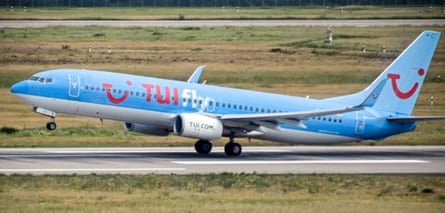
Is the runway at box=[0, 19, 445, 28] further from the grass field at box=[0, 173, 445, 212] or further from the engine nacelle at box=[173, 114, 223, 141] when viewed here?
the grass field at box=[0, 173, 445, 212]

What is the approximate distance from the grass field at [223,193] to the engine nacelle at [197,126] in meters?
6.65

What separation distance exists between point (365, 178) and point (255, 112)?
9.70 metres

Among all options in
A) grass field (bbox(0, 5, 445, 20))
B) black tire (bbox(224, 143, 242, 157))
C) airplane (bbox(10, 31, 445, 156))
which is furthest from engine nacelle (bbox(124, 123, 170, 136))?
grass field (bbox(0, 5, 445, 20))

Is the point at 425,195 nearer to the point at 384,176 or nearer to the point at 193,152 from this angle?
the point at 384,176

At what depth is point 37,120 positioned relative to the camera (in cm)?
5697

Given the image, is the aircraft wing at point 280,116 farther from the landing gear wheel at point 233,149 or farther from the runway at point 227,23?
the runway at point 227,23

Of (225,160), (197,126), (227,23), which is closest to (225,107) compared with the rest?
(197,126)

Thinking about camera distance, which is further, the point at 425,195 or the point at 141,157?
the point at 141,157

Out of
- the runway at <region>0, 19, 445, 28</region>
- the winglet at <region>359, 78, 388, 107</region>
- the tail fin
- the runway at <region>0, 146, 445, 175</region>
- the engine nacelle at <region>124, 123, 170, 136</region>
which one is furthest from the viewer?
the runway at <region>0, 19, 445, 28</region>

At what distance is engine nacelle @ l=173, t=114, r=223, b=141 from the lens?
43.9m

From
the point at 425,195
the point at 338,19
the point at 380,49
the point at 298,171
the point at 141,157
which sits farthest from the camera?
the point at 338,19

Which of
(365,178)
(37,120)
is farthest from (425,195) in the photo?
(37,120)

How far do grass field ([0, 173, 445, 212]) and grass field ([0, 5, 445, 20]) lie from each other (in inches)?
3081

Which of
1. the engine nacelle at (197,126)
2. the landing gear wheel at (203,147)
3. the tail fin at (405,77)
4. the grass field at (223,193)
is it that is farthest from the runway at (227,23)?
the grass field at (223,193)
